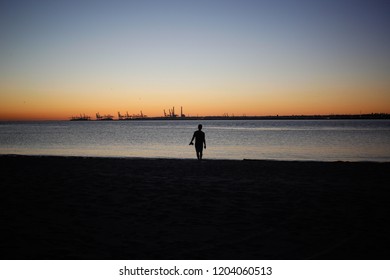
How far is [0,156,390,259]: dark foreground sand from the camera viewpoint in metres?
5.88

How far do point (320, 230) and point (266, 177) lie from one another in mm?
6503

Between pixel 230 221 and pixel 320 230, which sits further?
pixel 230 221

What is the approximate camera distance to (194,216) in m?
7.84

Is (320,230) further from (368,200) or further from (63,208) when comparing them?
(63,208)

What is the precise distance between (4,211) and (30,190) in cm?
265

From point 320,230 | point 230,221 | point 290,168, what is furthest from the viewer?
point 290,168

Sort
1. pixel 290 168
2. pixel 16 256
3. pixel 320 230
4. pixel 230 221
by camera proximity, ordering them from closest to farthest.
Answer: pixel 16 256 < pixel 320 230 < pixel 230 221 < pixel 290 168

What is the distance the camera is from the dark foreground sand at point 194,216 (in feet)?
19.3

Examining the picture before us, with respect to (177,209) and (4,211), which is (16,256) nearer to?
(4,211)

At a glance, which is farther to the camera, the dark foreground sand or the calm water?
the calm water

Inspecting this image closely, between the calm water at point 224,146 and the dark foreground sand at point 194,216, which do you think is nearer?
the dark foreground sand at point 194,216

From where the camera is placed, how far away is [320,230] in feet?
22.6

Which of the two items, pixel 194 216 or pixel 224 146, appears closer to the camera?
pixel 194 216

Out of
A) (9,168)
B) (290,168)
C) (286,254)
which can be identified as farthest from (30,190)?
(290,168)
